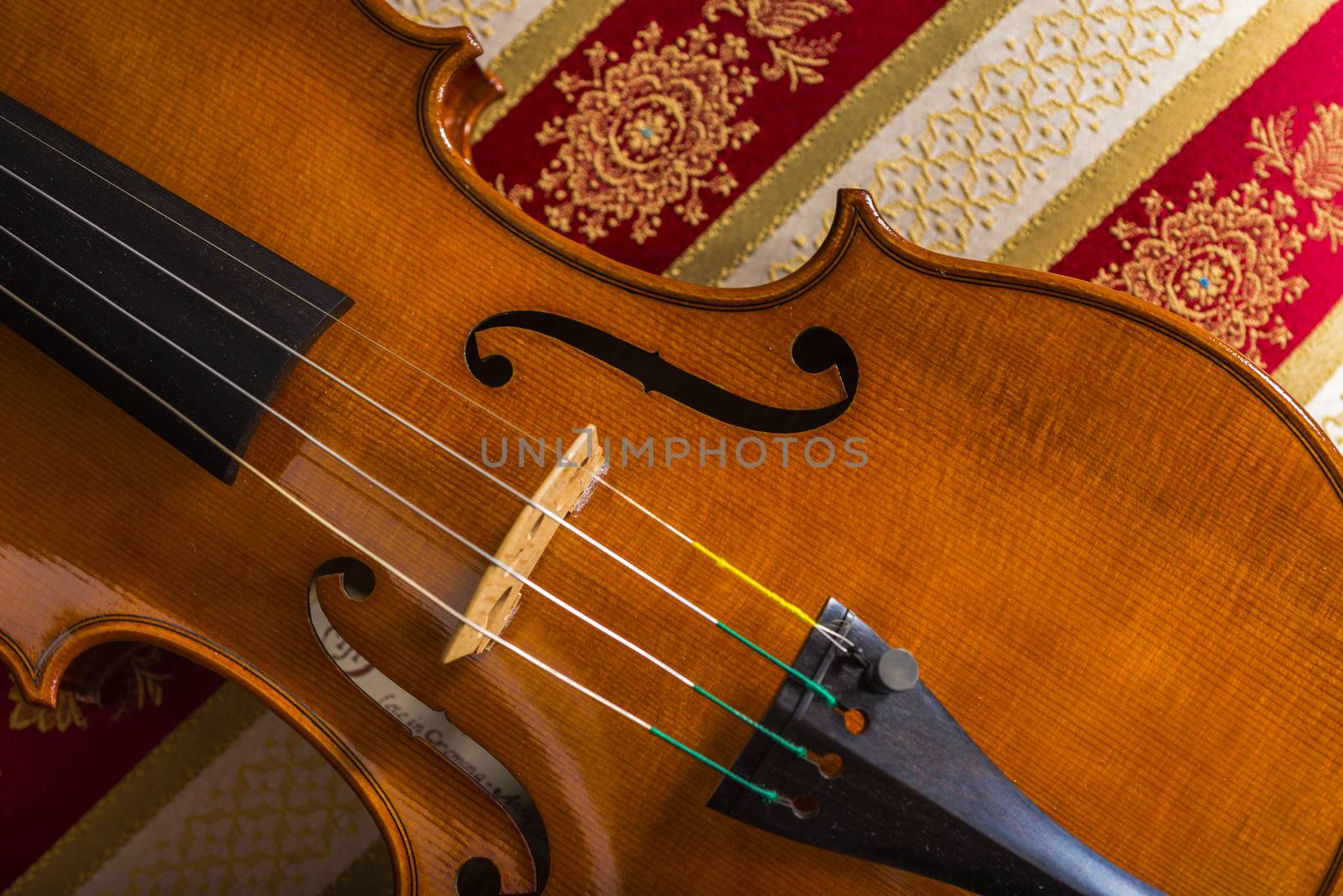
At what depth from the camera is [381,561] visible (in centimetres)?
96

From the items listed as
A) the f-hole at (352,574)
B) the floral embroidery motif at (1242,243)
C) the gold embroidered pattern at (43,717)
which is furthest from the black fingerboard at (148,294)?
the floral embroidery motif at (1242,243)

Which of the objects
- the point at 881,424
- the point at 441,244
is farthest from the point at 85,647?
the point at 881,424

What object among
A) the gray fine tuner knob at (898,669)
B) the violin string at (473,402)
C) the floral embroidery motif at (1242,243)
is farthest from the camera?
the floral embroidery motif at (1242,243)

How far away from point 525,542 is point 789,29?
39.4 inches

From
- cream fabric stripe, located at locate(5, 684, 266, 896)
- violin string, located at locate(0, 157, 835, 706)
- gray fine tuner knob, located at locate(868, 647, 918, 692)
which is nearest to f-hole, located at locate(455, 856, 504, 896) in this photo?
violin string, located at locate(0, 157, 835, 706)

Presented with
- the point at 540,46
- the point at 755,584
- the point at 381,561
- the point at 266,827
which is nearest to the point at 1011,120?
the point at 540,46

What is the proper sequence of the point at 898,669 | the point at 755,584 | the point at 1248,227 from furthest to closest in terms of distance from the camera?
1. the point at 1248,227
2. the point at 755,584
3. the point at 898,669

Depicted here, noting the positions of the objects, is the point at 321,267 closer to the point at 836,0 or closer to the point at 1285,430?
the point at 836,0

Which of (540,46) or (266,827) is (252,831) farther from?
(540,46)

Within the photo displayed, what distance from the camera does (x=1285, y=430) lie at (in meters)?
0.90

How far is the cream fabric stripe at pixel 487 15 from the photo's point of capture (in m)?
1.46

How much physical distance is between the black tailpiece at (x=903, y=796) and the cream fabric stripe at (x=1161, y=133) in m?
0.86

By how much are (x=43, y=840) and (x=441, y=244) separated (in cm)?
123

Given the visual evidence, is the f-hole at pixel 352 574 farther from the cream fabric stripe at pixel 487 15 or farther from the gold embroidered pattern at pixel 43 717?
the cream fabric stripe at pixel 487 15
